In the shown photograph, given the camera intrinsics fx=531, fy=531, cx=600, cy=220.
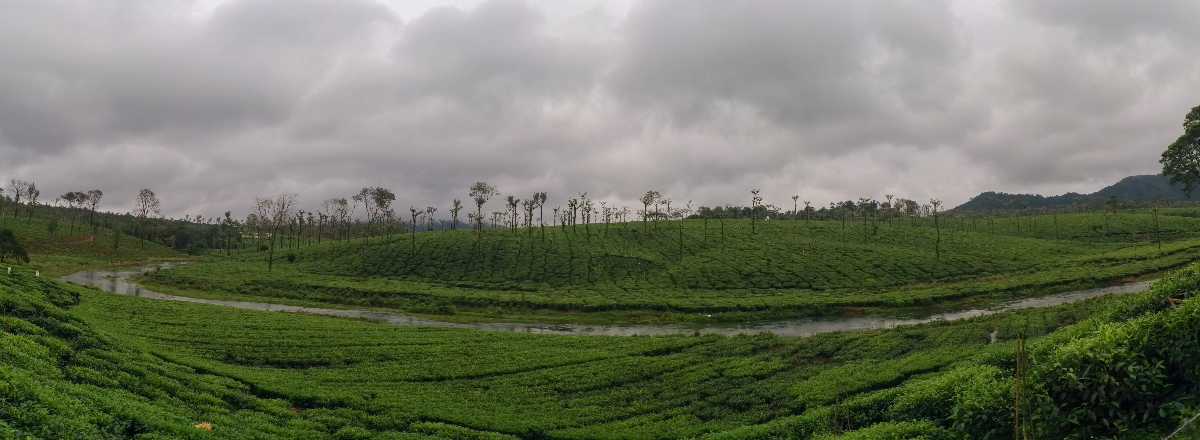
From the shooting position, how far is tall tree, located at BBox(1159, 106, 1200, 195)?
187 ft

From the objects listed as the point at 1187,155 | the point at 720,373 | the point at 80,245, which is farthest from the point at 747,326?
the point at 80,245

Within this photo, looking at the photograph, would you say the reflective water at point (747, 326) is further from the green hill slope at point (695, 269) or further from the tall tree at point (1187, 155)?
the tall tree at point (1187, 155)

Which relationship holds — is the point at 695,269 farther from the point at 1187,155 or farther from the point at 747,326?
the point at 1187,155

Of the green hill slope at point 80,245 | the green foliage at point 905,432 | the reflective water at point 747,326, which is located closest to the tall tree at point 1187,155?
the reflective water at point 747,326

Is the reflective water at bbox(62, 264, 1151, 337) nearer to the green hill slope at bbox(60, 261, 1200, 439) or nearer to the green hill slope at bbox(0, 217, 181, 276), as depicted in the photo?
the green hill slope at bbox(60, 261, 1200, 439)

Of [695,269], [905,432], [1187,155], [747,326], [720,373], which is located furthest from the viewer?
[695,269]

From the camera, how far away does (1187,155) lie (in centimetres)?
5891

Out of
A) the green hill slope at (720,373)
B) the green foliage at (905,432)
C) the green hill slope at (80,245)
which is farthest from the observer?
the green hill slope at (80,245)

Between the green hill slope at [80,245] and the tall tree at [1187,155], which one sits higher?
the tall tree at [1187,155]

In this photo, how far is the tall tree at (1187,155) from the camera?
5708cm

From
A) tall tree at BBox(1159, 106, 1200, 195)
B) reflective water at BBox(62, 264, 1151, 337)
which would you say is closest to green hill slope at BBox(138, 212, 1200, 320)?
reflective water at BBox(62, 264, 1151, 337)

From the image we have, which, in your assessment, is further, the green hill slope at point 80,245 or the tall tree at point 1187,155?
the green hill slope at point 80,245

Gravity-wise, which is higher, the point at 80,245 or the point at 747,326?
the point at 80,245

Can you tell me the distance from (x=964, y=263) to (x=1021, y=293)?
110ft
